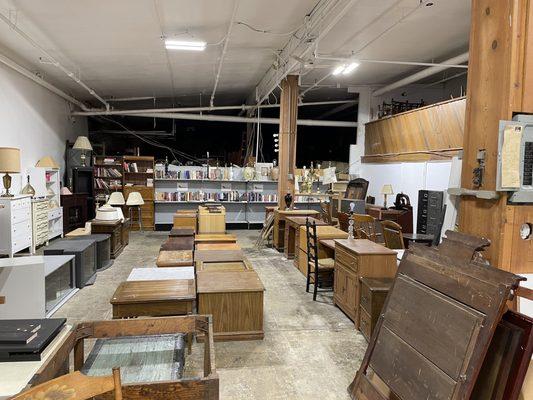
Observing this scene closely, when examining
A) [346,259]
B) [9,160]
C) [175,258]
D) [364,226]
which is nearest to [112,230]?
[9,160]

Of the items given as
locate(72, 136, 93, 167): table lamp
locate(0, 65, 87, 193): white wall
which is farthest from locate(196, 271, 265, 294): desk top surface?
locate(72, 136, 93, 167): table lamp

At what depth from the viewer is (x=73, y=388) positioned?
119cm

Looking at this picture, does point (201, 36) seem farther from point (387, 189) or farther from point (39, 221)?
point (387, 189)

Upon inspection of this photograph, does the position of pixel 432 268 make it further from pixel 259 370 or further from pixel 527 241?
pixel 259 370

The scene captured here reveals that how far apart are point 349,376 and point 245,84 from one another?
8189mm

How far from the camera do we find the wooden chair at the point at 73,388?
1.14 m

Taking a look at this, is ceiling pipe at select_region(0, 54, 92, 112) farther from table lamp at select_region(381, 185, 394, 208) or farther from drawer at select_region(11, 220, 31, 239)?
table lamp at select_region(381, 185, 394, 208)

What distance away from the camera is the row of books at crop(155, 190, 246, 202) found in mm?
9883

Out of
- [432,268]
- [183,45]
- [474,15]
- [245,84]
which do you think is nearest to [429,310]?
[432,268]

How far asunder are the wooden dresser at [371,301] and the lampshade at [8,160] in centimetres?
520

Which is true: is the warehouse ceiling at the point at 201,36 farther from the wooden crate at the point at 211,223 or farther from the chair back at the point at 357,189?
the wooden crate at the point at 211,223

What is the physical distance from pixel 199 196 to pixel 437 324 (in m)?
8.61

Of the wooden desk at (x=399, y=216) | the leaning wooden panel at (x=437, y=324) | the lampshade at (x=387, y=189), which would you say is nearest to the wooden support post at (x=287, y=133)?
the wooden desk at (x=399, y=216)

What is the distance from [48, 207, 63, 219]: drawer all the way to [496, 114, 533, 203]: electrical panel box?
799cm
